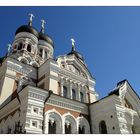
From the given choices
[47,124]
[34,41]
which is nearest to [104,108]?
[47,124]

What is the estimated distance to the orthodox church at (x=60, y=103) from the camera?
13711mm

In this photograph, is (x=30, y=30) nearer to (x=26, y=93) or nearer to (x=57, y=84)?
(x=57, y=84)

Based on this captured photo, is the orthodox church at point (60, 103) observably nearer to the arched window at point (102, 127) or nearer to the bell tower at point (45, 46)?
the arched window at point (102, 127)

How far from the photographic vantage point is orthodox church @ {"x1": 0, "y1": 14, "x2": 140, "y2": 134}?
13711 millimetres

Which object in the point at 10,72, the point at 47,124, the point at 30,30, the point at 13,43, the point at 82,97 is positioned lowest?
the point at 47,124

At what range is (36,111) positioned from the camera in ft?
44.1

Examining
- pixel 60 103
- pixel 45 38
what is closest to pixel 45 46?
pixel 45 38

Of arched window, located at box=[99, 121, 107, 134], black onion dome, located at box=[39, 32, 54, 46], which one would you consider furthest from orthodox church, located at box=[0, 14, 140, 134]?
black onion dome, located at box=[39, 32, 54, 46]

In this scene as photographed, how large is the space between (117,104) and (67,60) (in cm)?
807

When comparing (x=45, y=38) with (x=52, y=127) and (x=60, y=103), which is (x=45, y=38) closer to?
(x=60, y=103)

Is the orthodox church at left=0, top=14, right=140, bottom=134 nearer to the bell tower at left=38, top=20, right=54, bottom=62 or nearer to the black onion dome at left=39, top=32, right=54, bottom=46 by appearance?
the bell tower at left=38, top=20, right=54, bottom=62

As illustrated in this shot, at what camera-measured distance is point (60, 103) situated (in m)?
15.4

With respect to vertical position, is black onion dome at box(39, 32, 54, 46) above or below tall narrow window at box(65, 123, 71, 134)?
above

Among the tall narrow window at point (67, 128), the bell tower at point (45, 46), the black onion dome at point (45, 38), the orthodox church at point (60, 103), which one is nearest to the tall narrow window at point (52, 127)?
the orthodox church at point (60, 103)
